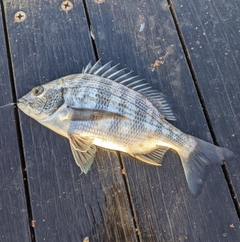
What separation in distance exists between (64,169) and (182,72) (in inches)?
35.0

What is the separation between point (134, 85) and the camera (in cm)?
194

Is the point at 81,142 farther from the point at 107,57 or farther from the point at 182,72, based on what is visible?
the point at 182,72

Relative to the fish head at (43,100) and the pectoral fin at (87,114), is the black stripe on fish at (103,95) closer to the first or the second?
the pectoral fin at (87,114)

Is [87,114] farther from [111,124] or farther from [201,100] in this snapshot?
[201,100]

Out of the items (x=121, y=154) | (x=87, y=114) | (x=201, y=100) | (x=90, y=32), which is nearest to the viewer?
(x=87, y=114)

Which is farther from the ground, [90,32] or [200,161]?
[90,32]

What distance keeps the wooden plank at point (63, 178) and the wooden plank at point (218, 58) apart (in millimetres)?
614

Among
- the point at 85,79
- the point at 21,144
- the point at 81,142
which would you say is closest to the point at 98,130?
the point at 81,142

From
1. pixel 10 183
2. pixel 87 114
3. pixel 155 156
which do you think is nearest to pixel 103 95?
pixel 87 114

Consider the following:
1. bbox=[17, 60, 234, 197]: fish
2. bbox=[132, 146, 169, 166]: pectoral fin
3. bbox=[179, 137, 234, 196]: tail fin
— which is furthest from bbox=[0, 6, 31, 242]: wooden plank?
bbox=[179, 137, 234, 196]: tail fin

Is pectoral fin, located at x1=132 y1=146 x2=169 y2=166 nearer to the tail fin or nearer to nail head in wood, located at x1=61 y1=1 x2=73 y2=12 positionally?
the tail fin

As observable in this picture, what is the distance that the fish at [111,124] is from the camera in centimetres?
178

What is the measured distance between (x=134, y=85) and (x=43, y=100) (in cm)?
51

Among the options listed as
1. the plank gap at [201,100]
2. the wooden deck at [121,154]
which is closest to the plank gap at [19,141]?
the wooden deck at [121,154]
